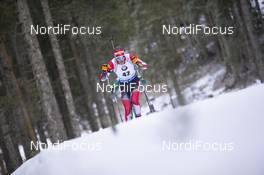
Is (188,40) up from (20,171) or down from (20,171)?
up

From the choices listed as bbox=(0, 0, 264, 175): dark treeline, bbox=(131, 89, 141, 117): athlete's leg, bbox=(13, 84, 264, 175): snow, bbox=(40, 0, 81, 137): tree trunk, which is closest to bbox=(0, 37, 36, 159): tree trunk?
bbox=(0, 0, 264, 175): dark treeline

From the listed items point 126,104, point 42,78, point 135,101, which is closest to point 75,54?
point 42,78

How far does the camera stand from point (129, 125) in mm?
5566

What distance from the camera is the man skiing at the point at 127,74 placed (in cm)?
1067

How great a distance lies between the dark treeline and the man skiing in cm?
288

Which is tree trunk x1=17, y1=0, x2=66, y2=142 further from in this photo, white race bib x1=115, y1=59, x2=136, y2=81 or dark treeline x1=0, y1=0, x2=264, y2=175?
white race bib x1=115, y1=59, x2=136, y2=81

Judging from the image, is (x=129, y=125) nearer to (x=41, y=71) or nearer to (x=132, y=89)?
(x=132, y=89)

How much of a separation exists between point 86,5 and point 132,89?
29.9 ft

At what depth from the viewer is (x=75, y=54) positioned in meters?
20.1

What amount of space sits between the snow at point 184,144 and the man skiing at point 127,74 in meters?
5.08

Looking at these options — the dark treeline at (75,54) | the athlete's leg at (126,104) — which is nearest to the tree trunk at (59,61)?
the dark treeline at (75,54)

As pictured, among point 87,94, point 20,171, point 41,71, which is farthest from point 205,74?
point 20,171

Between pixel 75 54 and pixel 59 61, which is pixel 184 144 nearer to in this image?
pixel 59 61

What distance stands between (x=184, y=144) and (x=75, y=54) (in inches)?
618
